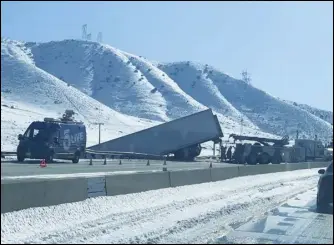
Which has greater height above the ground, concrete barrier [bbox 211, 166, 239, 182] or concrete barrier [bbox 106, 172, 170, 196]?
concrete barrier [bbox 211, 166, 239, 182]

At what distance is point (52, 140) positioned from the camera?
3034 centimetres

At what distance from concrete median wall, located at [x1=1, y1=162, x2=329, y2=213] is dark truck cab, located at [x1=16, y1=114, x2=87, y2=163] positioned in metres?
3.60

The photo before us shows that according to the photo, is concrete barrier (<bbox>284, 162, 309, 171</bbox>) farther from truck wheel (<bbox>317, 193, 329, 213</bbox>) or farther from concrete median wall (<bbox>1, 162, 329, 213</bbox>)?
truck wheel (<bbox>317, 193, 329, 213</bbox>)

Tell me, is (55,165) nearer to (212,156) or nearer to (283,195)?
(283,195)

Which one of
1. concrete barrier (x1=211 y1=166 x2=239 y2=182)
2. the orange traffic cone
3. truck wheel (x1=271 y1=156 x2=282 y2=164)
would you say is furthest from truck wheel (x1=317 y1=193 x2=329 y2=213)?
truck wheel (x1=271 y1=156 x2=282 y2=164)

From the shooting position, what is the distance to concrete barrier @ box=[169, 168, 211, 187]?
961 inches

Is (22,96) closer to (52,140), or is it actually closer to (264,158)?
(52,140)

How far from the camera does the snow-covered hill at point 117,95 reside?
64.3 ft

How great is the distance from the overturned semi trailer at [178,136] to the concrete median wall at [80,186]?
33493 millimetres

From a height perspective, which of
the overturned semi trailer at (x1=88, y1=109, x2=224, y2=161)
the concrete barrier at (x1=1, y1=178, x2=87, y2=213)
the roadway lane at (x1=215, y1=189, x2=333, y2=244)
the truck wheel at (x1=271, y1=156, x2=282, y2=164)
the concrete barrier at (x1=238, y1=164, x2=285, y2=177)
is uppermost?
the overturned semi trailer at (x1=88, y1=109, x2=224, y2=161)

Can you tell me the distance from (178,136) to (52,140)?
33928 mm

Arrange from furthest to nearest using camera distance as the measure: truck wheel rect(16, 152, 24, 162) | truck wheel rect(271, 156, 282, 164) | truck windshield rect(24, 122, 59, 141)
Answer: truck wheel rect(271, 156, 282, 164), truck wheel rect(16, 152, 24, 162), truck windshield rect(24, 122, 59, 141)

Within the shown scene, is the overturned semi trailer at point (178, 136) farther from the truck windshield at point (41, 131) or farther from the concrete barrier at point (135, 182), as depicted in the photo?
the concrete barrier at point (135, 182)

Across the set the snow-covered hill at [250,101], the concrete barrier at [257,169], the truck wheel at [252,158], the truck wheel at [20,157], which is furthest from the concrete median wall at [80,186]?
the snow-covered hill at [250,101]
